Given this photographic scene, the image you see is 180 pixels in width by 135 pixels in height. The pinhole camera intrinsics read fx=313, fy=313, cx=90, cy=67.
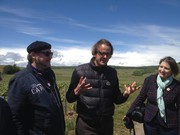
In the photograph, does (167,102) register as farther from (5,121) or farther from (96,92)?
(5,121)

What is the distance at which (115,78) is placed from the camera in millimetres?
5285

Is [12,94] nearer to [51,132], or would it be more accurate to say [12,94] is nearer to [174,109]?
[51,132]

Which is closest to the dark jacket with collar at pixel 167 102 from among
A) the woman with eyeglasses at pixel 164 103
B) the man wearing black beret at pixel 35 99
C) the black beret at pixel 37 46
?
the woman with eyeglasses at pixel 164 103

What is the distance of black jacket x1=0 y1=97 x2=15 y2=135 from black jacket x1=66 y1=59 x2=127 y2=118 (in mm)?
2168

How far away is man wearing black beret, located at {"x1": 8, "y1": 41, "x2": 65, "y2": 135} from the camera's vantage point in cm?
392

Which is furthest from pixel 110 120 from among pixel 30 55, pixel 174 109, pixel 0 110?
pixel 0 110

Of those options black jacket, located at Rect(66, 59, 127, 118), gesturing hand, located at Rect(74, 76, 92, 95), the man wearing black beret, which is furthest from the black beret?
black jacket, located at Rect(66, 59, 127, 118)

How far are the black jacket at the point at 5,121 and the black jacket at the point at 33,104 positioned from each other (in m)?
0.95

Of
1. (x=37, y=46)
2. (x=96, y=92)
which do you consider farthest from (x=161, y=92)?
(x=37, y=46)

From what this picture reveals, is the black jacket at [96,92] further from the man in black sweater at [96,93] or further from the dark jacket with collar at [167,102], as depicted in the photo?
the dark jacket with collar at [167,102]

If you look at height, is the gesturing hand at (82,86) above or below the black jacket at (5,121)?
above

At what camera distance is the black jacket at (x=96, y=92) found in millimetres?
4996

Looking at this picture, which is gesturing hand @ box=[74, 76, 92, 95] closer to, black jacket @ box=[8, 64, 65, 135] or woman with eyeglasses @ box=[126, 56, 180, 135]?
black jacket @ box=[8, 64, 65, 135]

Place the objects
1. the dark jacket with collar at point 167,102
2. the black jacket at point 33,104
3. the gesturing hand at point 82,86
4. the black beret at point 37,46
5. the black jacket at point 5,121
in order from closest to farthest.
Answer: the black jacket at point 5,121 → the black jacket at point 33,104 → the black beret at point 37,46 → the gesturing hand at point 82,86 → the dark jacket with collar at point 167,102
